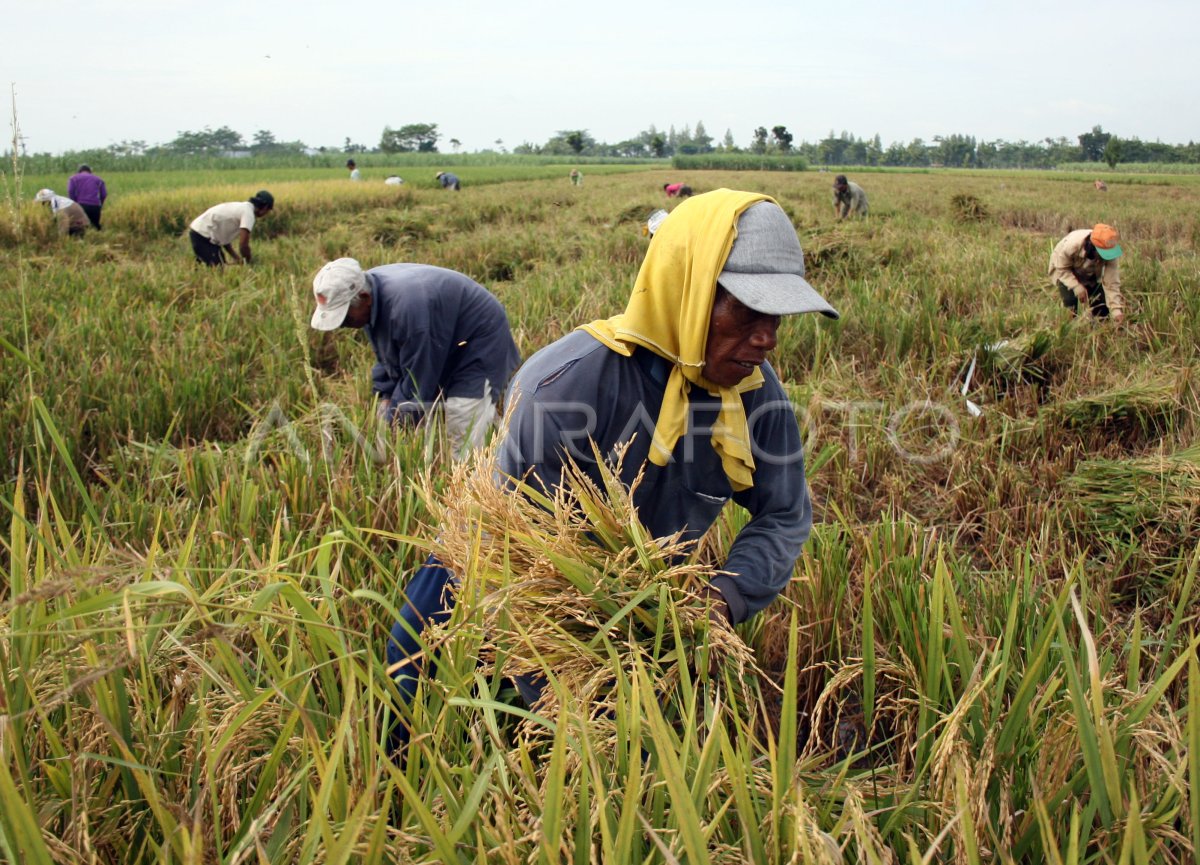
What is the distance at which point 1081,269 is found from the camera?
19.3 ft

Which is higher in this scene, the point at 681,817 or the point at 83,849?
the point at 681,817

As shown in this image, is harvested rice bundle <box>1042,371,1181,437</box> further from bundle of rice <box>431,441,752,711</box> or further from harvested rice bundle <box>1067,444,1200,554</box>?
bundle of rice <box>431,441,752,711</box>

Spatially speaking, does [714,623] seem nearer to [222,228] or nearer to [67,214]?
[222,228]

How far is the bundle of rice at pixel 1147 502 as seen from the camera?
2820mm

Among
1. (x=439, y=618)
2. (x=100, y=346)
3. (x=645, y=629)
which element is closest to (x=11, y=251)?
(x=100, y=346)

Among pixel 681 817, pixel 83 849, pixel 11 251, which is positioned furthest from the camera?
pixel 11 251

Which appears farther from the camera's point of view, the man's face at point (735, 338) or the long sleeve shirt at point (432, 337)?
the long sleeve shirt at point (432, 337)

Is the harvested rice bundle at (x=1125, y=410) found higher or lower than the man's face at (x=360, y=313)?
lower

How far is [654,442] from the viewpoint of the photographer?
168cm

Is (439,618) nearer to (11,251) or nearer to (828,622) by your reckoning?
(828,622)

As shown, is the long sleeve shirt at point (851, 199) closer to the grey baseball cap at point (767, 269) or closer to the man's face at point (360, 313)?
the man's face at point (360, 313)

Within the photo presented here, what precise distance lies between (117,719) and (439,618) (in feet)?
2.35

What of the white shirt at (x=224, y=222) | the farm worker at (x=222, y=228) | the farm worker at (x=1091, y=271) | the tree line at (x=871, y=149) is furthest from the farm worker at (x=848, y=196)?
the tree line at (x=871, y=149)

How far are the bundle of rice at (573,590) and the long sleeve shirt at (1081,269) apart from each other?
18.7 ft
